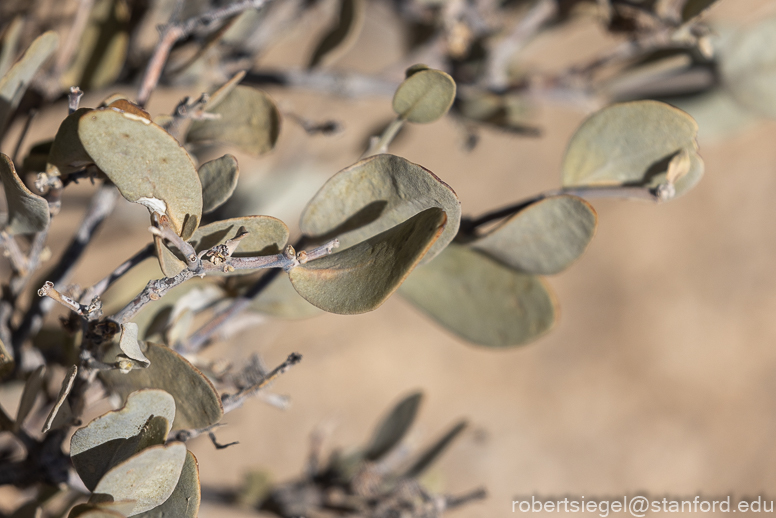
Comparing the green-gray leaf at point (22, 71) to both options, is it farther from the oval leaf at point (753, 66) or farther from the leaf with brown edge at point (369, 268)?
the oval leaf at point (753, 66)

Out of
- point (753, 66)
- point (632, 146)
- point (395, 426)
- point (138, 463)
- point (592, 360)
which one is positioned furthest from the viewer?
point (592, 360)

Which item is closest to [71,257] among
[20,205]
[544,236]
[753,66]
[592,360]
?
[20,205]

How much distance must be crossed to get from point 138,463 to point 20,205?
0.56 ft

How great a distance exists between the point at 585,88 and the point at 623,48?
3.7 inches

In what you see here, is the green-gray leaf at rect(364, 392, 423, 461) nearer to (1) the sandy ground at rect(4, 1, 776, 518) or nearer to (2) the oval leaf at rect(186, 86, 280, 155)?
(2) the oval leaf at rect(186, 86, 280, 155)

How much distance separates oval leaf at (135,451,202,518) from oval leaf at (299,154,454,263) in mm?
143

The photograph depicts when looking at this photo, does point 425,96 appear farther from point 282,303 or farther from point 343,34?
point 343,34

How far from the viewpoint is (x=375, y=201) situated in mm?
319

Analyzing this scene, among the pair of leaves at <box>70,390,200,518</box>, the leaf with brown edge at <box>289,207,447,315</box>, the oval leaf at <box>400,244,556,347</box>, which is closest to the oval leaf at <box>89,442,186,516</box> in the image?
the pair of leaves at <box>70,390,200,518</box>

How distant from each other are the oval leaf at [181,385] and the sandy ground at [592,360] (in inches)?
53.5

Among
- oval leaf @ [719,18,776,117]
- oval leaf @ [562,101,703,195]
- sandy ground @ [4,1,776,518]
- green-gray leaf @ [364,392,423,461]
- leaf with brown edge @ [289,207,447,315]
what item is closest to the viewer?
leaf with brown edge @ [289,207,447,315]

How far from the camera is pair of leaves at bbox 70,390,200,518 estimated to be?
0.91 ft

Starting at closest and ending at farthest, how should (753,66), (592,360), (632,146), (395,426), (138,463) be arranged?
(138,463) → (632,146) → (753,66) → (395,426) → (592,360)

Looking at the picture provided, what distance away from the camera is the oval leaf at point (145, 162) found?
0.26 meters
